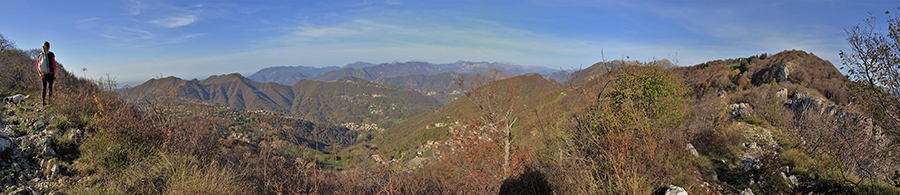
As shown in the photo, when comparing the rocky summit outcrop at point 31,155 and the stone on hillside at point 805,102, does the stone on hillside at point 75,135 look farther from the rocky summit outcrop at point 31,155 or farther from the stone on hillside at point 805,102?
the stone on hillside at point 805,102

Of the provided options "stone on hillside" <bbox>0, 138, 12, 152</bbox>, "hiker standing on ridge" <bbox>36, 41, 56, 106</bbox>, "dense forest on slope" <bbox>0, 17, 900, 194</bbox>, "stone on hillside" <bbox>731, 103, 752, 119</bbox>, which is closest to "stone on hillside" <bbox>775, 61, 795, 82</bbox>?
"stone on hillside" <bbox>731, 103, 752, 119</bbox>

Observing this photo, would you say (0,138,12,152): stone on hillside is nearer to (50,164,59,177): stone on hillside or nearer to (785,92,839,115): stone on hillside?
(50,164,59,177): stone on hillside

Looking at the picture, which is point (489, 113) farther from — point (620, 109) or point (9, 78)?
point (9, 78)

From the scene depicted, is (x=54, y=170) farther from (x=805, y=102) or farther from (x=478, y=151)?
(x=805, y=102)

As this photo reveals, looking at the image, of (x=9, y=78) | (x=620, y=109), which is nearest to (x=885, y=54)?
(x=620, y=109)

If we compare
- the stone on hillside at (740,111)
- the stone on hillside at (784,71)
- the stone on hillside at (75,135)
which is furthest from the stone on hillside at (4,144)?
the stone on hillside at (784,71)

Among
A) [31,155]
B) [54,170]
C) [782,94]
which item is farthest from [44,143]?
[782,94]

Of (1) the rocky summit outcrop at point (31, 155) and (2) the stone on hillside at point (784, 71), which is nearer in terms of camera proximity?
(1) the rocky summit outcrop at point (31, 155)

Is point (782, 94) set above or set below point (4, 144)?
below
